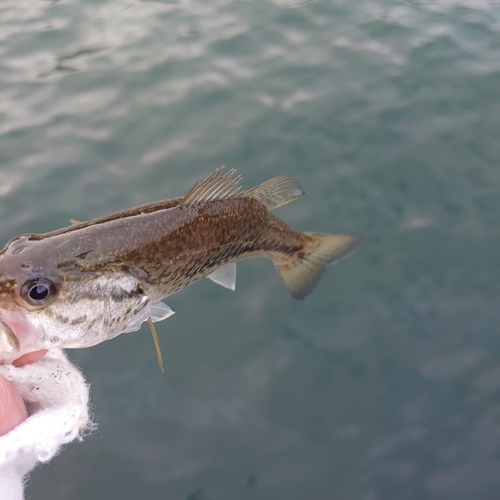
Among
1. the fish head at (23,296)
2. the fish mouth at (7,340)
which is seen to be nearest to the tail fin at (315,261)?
the fish head at (23,296)

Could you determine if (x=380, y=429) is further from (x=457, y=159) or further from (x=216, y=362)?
(x=457, y=159)

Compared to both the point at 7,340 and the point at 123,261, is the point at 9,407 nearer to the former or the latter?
the point at 7,340

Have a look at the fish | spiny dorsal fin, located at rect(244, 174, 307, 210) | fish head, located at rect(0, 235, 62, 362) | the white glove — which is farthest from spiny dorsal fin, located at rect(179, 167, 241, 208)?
the white glove

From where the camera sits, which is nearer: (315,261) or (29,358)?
(29,358)

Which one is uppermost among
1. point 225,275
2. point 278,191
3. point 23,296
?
point 23,296

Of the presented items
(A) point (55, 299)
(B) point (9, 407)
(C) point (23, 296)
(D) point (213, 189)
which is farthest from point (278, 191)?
(B) point (9, 407)

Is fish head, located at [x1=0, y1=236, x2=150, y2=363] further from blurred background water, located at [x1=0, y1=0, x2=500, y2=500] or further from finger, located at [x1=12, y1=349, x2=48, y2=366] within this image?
blurred background water, located at [x1=0, y1=0, x2=500, y2=500]
